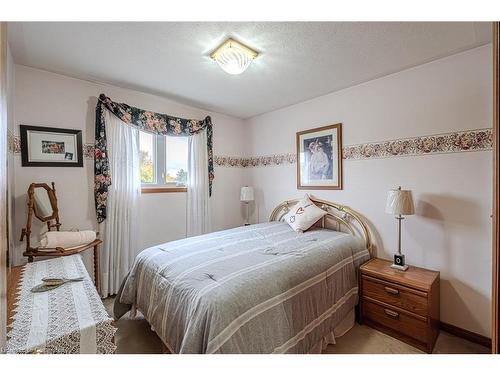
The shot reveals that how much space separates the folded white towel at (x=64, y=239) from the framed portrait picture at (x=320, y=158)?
252 cm

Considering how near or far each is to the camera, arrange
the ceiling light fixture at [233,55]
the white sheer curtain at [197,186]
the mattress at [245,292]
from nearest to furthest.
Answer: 1. the mattress at [245,292]
2. the ceiling light fixture at [233,55]
3. the white sheer curtain at [197,186]

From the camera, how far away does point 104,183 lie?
7.87 feet

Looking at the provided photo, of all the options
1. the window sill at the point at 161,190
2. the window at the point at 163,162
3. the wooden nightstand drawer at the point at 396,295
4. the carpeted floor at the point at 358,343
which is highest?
the window at the point at 163,162

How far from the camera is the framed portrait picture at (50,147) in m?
2.04

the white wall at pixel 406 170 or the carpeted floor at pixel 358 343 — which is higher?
the white wall at pixel 406 170

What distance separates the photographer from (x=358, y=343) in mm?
1801

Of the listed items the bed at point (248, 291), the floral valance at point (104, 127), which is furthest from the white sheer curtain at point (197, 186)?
the bed at point (248, 291)

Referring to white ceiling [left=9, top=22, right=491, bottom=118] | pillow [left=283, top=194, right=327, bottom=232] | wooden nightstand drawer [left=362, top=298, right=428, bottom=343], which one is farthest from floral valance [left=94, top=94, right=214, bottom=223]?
wooden nightstand drawer [left=362, top=298, right=428, bottom=343]

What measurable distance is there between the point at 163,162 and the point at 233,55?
176 centimetres

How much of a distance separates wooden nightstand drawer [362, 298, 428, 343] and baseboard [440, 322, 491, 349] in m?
0.49

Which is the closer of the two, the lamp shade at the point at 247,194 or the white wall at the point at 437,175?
the white wall at the point at 437,175

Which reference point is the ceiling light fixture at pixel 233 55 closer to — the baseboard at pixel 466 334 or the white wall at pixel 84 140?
the white wall at pixel 84 140

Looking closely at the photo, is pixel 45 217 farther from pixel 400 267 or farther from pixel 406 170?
pixel 406 170
